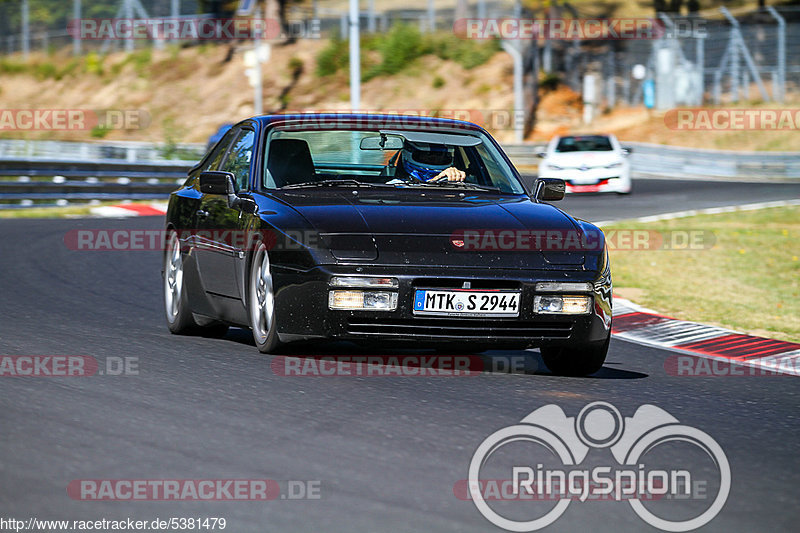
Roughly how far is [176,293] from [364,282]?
97.3 inches

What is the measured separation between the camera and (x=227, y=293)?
317 inches

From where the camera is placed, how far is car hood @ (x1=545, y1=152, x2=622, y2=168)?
28.7 meters

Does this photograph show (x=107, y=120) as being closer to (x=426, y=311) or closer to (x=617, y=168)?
(x=617, y=168)

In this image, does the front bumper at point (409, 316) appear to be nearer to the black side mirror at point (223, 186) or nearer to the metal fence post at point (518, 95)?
the black side mirror at point (223, 186)

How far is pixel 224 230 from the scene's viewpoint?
8.12m

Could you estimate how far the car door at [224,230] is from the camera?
26.1 feet

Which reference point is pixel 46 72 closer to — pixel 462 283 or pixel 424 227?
pixel 424 227

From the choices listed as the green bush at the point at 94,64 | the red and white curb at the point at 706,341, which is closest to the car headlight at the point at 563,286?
the red and white curb at the point at 706,341

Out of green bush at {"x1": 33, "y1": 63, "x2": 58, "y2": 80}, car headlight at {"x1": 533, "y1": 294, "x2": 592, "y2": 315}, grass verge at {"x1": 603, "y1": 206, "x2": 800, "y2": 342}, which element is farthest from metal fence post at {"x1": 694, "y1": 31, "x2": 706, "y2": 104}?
car headlight at {"x1": 533, "y1": 294, "x2": 592, "y2": 315}

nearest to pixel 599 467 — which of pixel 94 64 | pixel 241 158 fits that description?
pixel 241 158

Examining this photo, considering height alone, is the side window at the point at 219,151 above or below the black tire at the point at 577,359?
above

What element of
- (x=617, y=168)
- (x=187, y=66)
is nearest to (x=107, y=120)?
(x=187, y=66)

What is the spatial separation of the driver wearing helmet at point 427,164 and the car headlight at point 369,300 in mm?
1522

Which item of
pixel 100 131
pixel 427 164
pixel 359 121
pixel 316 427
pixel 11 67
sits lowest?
pixel 100 131
